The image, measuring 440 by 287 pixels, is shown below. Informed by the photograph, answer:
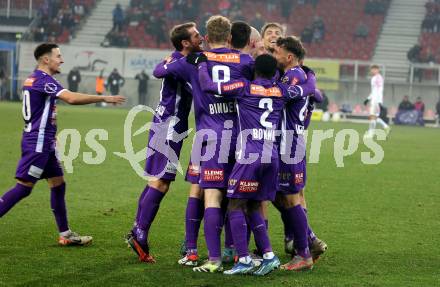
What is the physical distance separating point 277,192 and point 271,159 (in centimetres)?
56

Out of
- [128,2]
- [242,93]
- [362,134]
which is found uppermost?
[128,2]

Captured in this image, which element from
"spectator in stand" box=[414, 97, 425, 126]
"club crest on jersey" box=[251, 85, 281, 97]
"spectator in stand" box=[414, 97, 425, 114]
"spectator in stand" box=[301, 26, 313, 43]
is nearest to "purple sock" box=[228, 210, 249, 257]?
"club crest on jersey" box=[251, 85, 281, 97]

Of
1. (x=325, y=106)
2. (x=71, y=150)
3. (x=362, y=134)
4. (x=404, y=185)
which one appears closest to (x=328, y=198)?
(x=404, y=185)

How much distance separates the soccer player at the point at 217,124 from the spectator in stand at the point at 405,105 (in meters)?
33.0

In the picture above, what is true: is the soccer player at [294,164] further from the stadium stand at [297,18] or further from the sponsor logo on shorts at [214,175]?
the stadium stand at [297,18]

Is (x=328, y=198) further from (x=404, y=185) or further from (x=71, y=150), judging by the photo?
(x=71, y=150)

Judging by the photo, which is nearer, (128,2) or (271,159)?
(271,159)

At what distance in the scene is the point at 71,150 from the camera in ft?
65.9

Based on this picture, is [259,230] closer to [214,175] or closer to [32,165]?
[214,175]

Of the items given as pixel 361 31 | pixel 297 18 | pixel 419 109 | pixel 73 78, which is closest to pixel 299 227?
pixel 419 109

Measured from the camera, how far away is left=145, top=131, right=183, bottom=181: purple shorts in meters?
8.66

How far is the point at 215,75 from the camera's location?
7.96 meters

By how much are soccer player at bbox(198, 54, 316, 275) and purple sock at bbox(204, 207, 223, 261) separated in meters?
0.13

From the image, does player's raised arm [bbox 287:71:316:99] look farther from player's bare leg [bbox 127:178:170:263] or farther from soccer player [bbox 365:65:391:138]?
soccer player [bbox 365:65:391:138]
